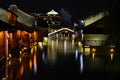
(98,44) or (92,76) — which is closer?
(92,76)

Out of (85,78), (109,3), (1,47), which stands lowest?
(85,78)

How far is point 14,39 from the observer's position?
37.3m

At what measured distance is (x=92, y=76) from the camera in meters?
20.1

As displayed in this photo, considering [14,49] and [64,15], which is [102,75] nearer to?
[14,49]

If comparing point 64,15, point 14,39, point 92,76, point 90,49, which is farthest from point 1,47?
point 64,15

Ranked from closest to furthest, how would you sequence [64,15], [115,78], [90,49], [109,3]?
[115,78]
[109,3]
[90,49]
[64,15]

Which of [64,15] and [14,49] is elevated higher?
[64,15]

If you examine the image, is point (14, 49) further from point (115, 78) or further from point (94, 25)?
point (115, 78)

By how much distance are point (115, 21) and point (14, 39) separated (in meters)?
19.0

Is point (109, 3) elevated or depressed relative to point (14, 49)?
elevated

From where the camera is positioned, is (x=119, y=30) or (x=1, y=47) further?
(x=1, y=47)

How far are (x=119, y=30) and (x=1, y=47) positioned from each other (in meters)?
9.89


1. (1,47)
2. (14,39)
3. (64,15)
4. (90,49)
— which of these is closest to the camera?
(1,47)

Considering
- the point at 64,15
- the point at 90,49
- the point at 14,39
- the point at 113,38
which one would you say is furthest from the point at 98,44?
the point at 64,15
